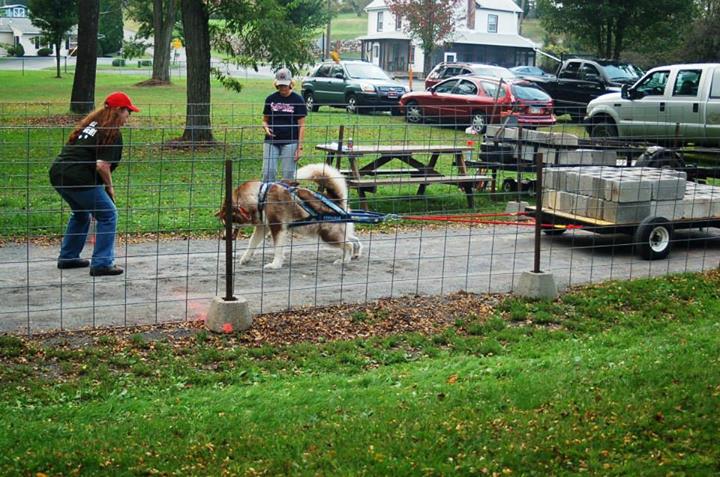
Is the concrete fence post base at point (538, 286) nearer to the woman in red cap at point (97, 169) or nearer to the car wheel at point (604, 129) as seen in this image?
the woman in red cap at point (97, 169)

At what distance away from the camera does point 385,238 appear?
12586 millimetres

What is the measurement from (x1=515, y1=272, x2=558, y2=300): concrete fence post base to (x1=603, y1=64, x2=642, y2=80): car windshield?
2198 cm

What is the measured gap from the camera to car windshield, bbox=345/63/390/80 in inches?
1267

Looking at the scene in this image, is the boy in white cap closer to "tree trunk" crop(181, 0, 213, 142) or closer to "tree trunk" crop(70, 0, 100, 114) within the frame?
"tree trunk" crop(181, 0, 213, 142)

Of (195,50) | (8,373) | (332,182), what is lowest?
(8,373)

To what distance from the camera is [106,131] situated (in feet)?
31.5

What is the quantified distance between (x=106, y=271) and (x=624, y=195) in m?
5.61

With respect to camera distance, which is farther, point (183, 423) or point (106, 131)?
point (106, 131)

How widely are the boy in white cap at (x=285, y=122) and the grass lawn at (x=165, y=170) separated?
1.10ft

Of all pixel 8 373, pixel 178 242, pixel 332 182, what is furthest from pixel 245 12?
pixel 8 373

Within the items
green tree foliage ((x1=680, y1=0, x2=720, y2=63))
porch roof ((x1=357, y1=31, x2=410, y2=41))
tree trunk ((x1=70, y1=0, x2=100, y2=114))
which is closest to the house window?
porch roof ((x1=357, y1=31, x2=410, y2=41))

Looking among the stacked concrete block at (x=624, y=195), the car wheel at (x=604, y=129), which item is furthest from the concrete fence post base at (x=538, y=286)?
the car wheel at (x=604, y=129)

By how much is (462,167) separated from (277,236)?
17.6 feet

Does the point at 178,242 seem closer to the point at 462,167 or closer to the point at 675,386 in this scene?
the point at 462,167
